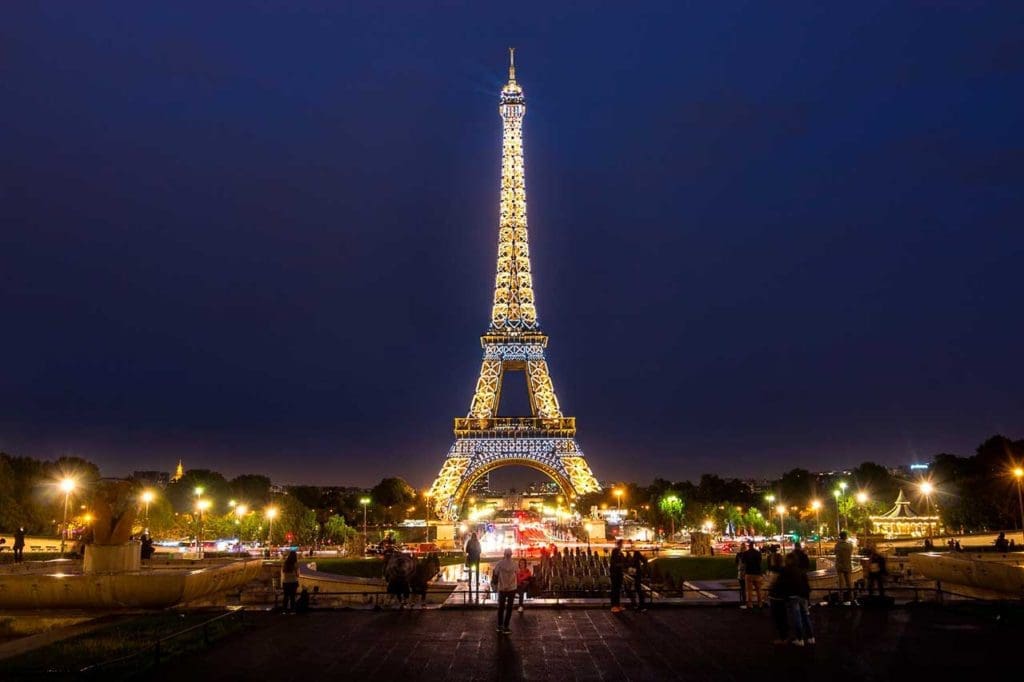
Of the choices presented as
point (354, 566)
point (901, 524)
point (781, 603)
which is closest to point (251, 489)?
point (354, 566)

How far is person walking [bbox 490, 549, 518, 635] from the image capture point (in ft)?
52.3

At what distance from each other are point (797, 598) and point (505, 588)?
18.7 feet

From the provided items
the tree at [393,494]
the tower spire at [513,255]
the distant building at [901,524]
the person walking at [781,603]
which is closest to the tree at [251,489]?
the tree at [393,494]

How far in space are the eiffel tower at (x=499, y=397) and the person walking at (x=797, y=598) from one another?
73658 millimetres

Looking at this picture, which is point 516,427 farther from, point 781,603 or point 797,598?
point 797,598

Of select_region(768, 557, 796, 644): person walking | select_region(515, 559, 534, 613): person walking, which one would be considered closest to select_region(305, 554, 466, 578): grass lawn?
select_region(515, 559, 534, 613): person walking

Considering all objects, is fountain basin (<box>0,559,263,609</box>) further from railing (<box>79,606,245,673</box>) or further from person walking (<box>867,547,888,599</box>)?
person walking (<box>867,547,888,599</box>)

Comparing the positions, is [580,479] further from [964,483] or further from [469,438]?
[964,483]

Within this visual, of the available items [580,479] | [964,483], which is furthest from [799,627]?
[580,479]

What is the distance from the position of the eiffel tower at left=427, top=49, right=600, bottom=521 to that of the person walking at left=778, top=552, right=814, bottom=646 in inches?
2900

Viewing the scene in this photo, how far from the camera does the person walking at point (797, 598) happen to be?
46.2 feet

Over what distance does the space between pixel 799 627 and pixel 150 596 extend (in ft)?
45.3

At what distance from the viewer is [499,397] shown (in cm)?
9538

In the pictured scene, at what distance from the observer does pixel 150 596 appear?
17.7 metres
